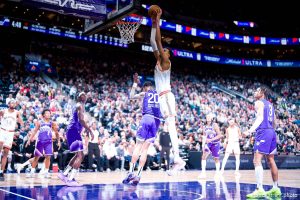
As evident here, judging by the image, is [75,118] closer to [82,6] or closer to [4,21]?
[82,6]

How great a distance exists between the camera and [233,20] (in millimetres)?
38094

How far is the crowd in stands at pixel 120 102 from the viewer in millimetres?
15844

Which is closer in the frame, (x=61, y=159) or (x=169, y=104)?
(x=169, y=104)

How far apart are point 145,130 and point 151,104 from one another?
23.6 inches

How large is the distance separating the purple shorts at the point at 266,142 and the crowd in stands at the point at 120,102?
8248mm

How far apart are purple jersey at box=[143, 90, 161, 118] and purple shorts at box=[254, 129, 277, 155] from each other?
86.0 inches

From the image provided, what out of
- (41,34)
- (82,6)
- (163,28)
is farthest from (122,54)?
(82,6)

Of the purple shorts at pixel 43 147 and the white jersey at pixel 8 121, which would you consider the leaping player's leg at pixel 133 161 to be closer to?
the purple shorts at pixel 43 147

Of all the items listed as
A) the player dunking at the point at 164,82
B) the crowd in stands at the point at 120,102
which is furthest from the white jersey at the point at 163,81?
the crowd in stands at the point at 120,102

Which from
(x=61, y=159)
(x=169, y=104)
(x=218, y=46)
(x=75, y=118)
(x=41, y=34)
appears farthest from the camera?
(x=218, y=46)

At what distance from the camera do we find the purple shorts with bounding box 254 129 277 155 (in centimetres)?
730

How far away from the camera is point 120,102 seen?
20469 mm

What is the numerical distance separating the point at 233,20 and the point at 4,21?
2416 centimetres

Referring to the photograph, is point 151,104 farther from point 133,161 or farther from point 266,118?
point 266,118
